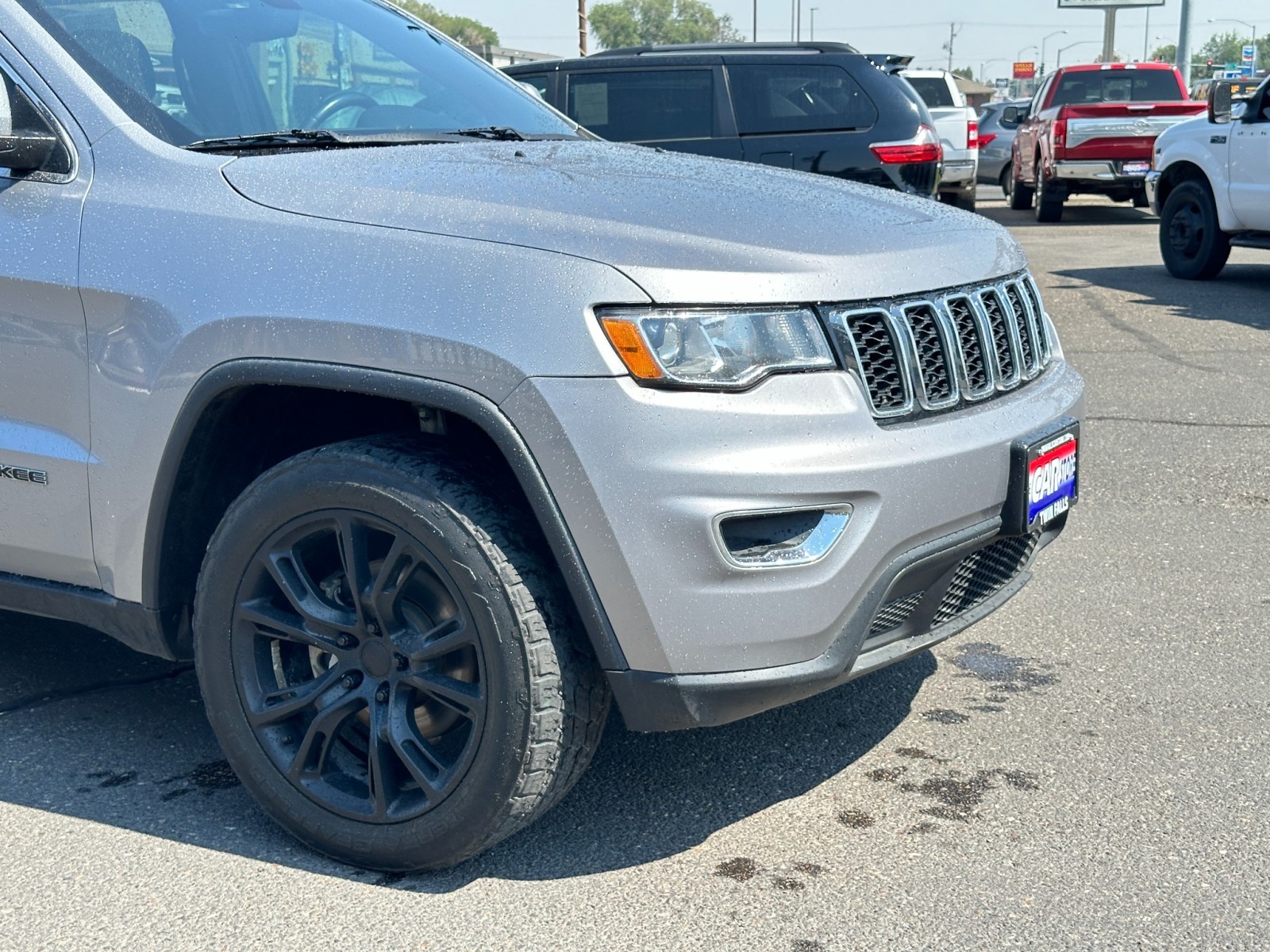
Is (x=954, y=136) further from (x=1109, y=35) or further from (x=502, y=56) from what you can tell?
(x=1109, y=35)

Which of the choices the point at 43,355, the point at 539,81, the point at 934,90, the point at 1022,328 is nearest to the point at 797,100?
the point at 539,81

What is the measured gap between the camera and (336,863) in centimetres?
288

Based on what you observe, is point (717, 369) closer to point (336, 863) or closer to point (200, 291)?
point (200, 291)

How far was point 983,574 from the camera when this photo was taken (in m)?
3.06

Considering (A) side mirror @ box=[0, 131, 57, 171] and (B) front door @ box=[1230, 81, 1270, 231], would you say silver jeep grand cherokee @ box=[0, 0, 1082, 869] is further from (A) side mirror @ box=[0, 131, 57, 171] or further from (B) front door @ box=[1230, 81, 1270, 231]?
(B) front door @ box=[1230, 81, 1270, 231]

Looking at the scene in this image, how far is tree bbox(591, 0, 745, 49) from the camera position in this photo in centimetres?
15925

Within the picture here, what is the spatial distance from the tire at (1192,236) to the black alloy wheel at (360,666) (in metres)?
9.81

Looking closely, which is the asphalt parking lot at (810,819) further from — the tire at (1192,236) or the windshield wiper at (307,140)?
the tire at (1192,236)

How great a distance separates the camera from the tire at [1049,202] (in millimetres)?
18000

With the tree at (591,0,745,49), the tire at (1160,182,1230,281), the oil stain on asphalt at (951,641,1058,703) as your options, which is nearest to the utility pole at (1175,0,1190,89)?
the tire at (1160,182,1230,281)

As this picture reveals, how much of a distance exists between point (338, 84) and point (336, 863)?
1.85 m

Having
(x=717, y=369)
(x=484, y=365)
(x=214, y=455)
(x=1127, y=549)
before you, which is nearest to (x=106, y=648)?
(x=214, y=455)

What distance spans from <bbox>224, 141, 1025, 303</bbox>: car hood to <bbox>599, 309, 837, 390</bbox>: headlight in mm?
36

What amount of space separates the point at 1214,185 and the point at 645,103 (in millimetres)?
4397
